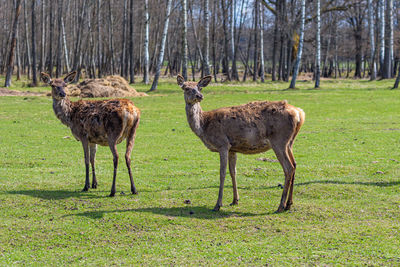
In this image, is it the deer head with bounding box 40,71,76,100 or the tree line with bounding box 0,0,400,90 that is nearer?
the deer head with bounding box 40,71,76,100

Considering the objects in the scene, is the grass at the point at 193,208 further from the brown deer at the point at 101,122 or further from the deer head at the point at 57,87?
the deer head at the point at 57,87

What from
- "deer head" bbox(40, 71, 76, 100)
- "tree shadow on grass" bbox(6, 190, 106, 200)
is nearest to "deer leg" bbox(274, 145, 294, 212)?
"tree shadow on grass" bbox(6, 190, 106, 200)

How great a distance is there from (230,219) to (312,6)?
56.0m

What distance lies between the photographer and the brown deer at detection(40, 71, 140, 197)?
10.8 meters

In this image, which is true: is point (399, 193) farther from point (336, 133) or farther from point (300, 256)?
point (336, 133)

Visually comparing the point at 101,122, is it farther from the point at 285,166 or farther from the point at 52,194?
the point at 285,166

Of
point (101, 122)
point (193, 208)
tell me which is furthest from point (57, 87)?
point (193, 208)

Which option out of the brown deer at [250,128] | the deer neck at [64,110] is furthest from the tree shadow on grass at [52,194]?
the brown deer at [250,128]

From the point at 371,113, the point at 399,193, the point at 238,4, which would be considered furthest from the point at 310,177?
the point at 238,4

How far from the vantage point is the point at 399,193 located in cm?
1124

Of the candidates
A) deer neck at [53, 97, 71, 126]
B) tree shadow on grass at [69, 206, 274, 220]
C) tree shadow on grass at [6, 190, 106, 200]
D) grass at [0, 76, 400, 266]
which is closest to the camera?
grass at [0, 76, 400, 266]

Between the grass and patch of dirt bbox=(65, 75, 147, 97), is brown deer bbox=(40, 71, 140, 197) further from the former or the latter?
patch of dirt bbox=(65, 75, 147, 97)

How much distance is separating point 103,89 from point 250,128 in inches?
1053

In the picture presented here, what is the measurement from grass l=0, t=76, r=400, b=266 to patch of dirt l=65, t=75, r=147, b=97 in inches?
591
